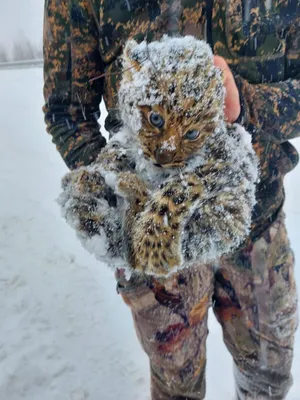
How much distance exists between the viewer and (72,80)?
1.21m

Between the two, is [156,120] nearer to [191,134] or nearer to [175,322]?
[191,134]

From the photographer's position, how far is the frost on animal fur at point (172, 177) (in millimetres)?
809

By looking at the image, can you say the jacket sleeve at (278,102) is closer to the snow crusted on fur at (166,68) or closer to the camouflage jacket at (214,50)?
the camouflage jacket at (214,50)

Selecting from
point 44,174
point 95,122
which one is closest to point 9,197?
point 44,174

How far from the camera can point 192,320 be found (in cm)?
127

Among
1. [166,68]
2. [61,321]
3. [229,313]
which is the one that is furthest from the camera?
[61,321]

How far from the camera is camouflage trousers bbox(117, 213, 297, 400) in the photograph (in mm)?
1212

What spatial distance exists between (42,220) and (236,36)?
→ 2.64m

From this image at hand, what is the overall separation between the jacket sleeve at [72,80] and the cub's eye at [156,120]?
40 centimetres

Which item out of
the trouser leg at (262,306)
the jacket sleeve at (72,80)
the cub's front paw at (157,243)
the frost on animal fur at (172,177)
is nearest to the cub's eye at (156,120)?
the frost on animal fur at (172,177)

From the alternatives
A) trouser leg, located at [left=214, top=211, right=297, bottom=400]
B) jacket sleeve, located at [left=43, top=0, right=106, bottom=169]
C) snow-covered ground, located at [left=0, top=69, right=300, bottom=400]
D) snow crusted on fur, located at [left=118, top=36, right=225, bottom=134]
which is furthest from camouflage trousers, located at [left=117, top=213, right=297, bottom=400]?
snow-covered ground, located at [left=0, top=69, right=300, bottom=400]

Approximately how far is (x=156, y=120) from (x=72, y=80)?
1.56 feet

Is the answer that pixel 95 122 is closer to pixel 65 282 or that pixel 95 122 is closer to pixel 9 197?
pixel 65 282

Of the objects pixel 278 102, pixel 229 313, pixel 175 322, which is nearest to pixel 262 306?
pixel 229 313
